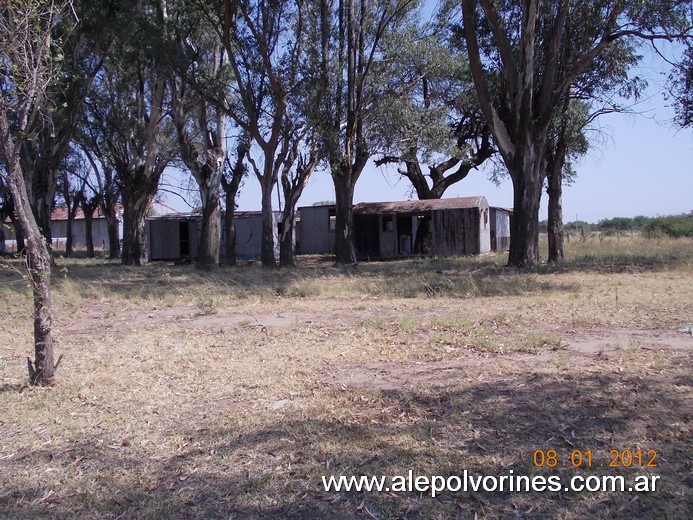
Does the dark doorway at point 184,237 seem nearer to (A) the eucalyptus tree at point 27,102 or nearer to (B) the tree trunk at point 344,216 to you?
(B) the tree trunk at point 344,216

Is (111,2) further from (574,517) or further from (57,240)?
(57,240)

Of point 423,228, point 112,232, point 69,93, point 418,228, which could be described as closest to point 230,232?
point 69,93

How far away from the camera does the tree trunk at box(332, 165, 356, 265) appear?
22086 millimetres

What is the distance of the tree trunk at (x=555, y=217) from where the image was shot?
69.5 feet

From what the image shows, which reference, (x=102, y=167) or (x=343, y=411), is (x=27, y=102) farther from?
(x=102, y=167)

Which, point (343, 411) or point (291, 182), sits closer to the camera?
point (343, 411)

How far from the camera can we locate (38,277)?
19.5 ft

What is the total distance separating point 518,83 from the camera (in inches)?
655

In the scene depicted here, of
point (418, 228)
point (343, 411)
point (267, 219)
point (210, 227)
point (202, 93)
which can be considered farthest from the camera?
point (418, 228)

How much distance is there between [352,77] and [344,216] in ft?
16.6

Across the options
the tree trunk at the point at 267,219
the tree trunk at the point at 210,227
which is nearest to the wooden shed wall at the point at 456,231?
the tree trunk at the point at 267,219

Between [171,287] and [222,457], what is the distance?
36.5ft

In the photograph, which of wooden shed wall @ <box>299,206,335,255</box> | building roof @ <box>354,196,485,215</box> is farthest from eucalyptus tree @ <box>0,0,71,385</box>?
wooden shed wall @ <box>299,206,335,255</box>

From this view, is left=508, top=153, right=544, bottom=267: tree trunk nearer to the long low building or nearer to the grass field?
the grass field
